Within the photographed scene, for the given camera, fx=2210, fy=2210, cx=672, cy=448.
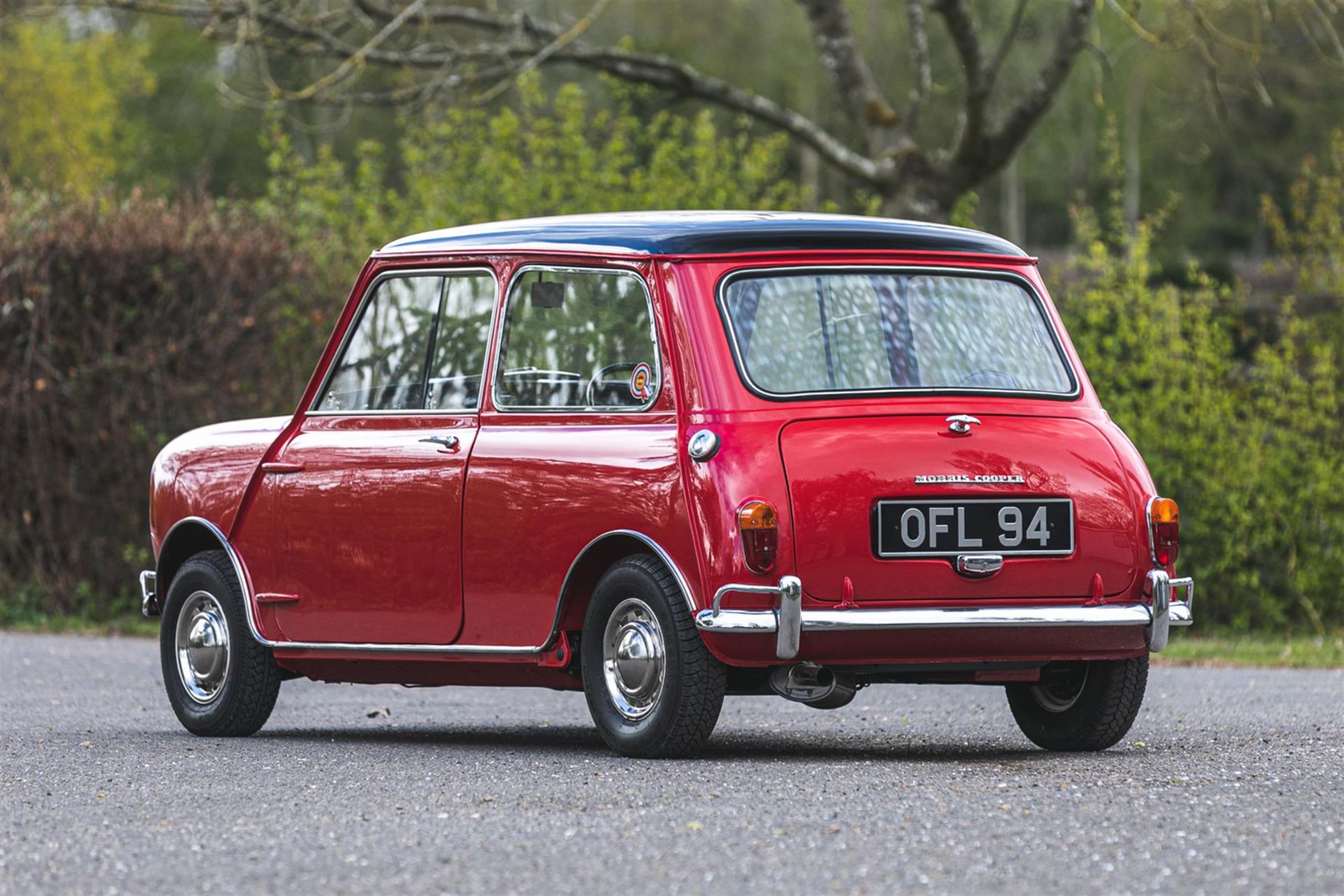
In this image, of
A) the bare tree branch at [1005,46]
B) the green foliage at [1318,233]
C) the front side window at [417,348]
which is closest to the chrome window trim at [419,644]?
the front side window at [417,348]

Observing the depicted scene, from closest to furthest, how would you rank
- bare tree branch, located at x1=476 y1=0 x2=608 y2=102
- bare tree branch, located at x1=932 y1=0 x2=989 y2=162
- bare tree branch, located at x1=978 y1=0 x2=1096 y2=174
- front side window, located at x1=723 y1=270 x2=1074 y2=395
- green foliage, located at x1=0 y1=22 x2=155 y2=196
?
front side window, located at x1=723 y1=270 x2=1074 y2=395
bare tree branch, located at x1=476 y1=0 x2=608 y2=102
bare tree branch, located at x1=932 y1=0 x2=989 y2=162
bare tree branch, located at x1=978 y1=0 x2=1096 y2=174
green foliage, located at x1=0 y1=22 x2=155 y2=196

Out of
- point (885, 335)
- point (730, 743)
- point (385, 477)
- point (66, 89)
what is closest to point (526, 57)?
point (385, 477)

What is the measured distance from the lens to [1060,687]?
812 cm

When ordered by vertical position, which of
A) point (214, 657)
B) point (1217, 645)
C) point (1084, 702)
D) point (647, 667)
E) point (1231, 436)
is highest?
point (647, 667)

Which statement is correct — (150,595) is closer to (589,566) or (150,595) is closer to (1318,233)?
(589,566)

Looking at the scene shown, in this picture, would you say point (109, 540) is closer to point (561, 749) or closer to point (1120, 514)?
point (561, 749)

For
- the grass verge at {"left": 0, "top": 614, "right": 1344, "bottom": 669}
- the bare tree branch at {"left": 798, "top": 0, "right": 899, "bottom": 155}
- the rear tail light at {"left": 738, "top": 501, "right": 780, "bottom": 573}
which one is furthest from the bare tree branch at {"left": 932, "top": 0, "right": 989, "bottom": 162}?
the rear tail light at {"left": 738, "top": 501, "right": 780, "bottom": 573}

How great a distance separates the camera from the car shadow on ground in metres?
7.69

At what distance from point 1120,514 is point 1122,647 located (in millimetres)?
453

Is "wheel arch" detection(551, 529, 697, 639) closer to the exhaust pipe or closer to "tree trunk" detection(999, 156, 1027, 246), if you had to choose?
the exhaust pipe

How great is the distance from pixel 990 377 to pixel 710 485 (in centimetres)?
125

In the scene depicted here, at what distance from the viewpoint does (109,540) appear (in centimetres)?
1608

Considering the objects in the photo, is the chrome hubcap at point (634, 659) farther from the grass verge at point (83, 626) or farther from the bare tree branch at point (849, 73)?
the bare tree branch at point (849, 73)

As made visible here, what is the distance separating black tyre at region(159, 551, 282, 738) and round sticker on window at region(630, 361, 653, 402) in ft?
7.19
